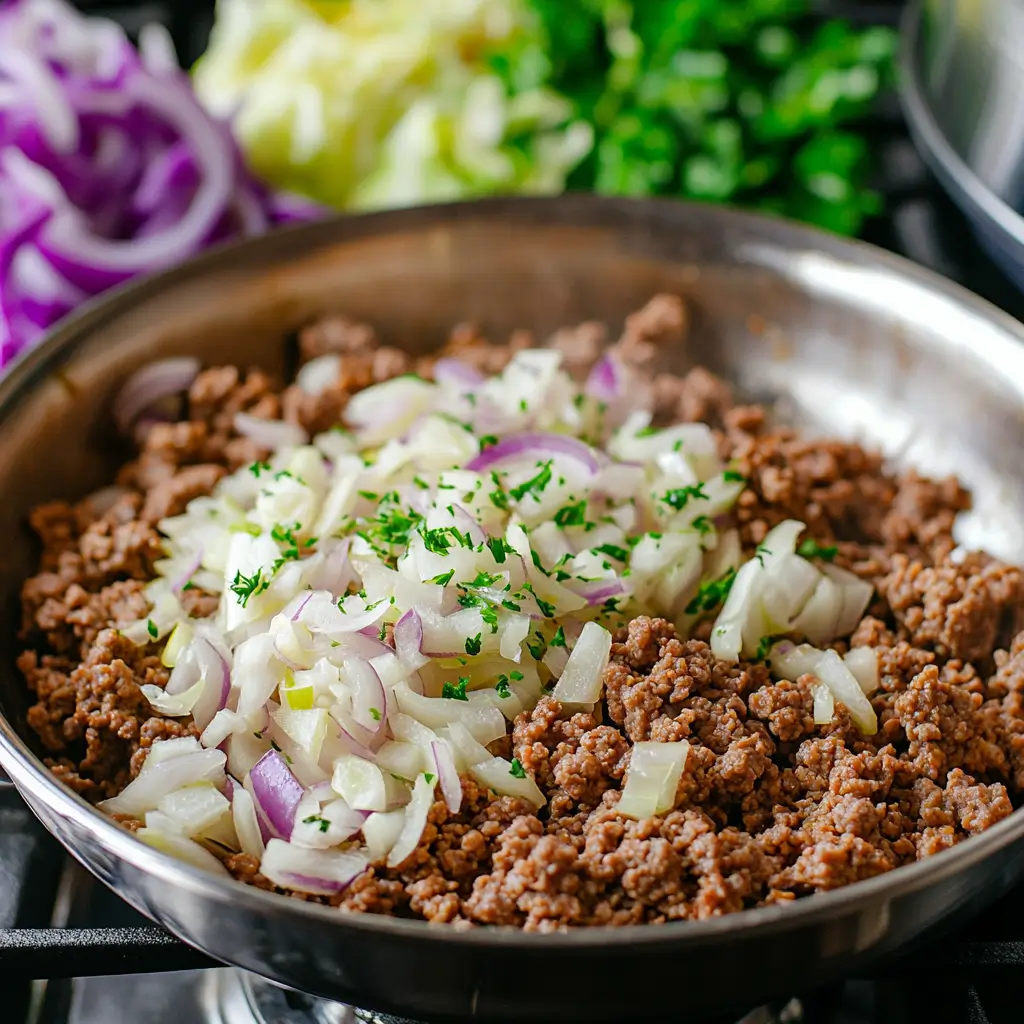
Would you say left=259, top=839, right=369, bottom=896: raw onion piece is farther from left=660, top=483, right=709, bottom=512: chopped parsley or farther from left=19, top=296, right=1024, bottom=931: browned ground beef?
left=660, top=483, right=709, bottom=512: chopped parsley

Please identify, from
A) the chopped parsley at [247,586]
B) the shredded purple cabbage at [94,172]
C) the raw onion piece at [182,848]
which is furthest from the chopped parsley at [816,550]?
the shredded purple cabbage at [94,172]

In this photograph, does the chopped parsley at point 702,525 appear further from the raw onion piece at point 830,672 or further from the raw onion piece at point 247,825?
the raw onion piece at point 247,825

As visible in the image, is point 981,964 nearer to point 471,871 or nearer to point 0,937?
point 471,871

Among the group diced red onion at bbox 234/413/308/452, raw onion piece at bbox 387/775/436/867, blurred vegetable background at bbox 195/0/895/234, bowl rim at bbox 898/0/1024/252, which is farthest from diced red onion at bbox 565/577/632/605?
blurred vegetable background at bbox 195/0/895/234

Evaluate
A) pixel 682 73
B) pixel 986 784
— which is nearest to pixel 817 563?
pixel 986 784

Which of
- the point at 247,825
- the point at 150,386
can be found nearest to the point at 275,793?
the point at 247,825
